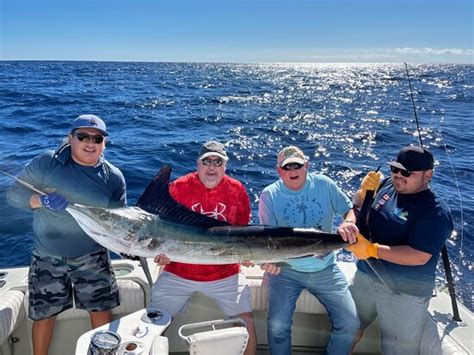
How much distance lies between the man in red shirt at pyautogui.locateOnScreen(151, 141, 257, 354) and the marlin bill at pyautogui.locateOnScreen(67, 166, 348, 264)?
0.30m

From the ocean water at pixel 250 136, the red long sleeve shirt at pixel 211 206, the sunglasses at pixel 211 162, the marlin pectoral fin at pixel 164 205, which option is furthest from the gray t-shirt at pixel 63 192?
the ocean water at pixel 250 136

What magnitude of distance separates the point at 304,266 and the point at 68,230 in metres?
1.55

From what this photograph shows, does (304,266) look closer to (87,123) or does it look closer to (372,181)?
(372,181)

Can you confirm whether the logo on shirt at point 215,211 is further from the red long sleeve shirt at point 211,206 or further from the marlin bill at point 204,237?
the marlin bill at point 204,237

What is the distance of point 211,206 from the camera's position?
119 inches

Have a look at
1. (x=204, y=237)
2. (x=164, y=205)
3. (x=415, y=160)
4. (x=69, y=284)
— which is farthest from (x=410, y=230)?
(x=69, y=284)

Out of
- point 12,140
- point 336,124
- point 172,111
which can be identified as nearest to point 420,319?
point 12,140

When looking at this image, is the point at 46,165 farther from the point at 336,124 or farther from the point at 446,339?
the point at 336,124

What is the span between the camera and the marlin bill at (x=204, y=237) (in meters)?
2.61

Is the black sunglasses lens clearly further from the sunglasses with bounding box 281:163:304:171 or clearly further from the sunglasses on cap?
the sunglasses on cap

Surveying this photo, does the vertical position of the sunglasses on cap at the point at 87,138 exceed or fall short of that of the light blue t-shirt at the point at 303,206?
it exceeds it

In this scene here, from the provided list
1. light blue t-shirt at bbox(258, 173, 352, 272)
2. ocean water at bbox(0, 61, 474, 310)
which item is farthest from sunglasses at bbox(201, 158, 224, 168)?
ocean water at bbox(0, 61, 474, 310)

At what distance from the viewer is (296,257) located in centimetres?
271

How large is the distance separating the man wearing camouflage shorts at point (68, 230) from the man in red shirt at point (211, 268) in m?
0.42
